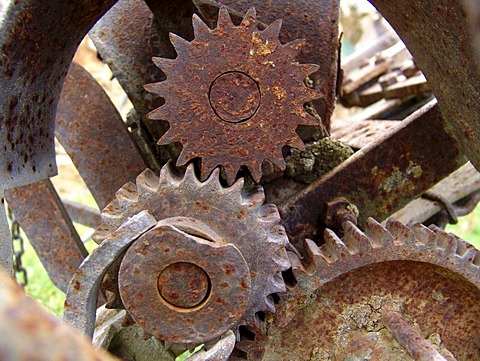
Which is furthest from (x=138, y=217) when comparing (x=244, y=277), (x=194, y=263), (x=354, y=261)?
(x=354, y=261)

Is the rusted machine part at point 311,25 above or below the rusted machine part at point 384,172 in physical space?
above

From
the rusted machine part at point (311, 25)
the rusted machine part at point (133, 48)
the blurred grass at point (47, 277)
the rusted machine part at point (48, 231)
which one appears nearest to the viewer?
the rusted machine part at point (311, 25)

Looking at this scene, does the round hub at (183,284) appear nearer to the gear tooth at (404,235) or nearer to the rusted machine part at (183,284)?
the rusted machine part at (183,284)

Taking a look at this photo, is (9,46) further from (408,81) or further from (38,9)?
(408,81)

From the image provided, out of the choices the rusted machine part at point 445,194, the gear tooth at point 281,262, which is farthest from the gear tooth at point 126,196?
the rusted machine part at point 445,194

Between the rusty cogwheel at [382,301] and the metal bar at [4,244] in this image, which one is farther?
the rusty cogwheel at [382,301]
